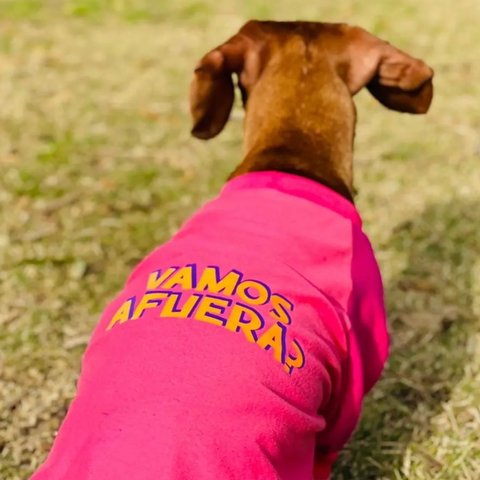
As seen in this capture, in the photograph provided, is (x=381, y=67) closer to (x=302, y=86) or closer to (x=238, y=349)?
(x=302, y=86)

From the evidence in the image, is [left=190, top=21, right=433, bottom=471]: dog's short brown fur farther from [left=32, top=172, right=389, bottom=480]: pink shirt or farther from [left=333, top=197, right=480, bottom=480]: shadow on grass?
[left=333, top=197, right=480, bottom=480]: shadow on grass

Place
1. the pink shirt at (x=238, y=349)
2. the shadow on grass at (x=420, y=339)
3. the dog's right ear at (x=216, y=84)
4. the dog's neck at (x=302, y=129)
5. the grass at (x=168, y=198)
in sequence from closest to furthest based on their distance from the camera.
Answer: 1. the pink shirt at (x=238, y=349)
2. the dog's neck at (x=302, y=129)
3. the dog's right ear at (x=216, y=84)
4. the shadow on grass at (x=420, y=339)
5. the grass at (x=168, y=198)

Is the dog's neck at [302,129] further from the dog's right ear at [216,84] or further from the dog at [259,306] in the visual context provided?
the dog's right ear at [216,84]

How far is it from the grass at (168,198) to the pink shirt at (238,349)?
73 centimetres

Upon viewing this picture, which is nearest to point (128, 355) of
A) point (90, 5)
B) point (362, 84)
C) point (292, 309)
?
point (292, 309)

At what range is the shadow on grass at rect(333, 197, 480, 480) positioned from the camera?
2.52m

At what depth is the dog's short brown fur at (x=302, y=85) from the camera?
2.31m

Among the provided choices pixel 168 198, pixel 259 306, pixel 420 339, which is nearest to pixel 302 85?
pixel 259 306

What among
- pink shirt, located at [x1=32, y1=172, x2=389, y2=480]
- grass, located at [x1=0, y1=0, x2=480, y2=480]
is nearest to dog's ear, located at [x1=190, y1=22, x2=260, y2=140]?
pink shirt, located at [x1=32, y1=172, x2=389, y2=480]

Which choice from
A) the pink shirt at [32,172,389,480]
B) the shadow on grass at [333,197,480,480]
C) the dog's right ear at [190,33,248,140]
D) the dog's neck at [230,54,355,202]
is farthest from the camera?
Answer: the shadow on grass at [333,197,480,480]

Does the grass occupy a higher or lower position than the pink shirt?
lower

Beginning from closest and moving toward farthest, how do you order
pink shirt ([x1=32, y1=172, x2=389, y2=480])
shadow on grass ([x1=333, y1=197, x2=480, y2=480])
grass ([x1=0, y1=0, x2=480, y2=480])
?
pink shirt ([x1=32, y1=172, x2=389, y2=480])
shadow on grass ([x1=333, y1=197, x2=480, y2=480])
grass ([x1=0, y1=0, x2=480, y2=480])

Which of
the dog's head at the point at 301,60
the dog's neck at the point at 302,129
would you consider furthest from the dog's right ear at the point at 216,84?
the dog's neck at the point at 302,129

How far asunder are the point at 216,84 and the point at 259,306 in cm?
102
